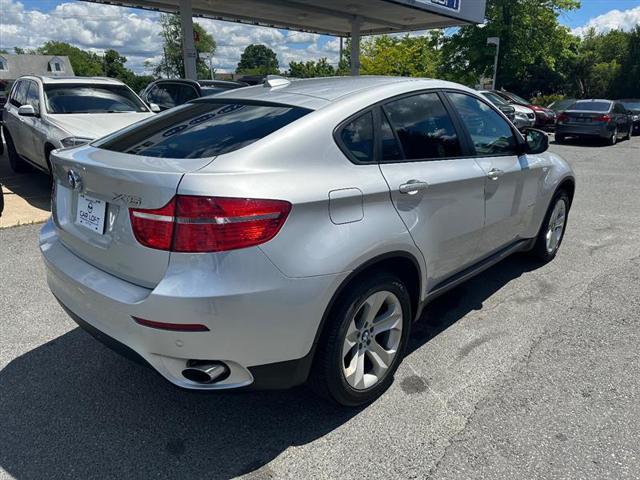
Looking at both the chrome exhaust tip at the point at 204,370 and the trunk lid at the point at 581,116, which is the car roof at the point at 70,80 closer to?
the chrome exhaust tip at the point at 204,370

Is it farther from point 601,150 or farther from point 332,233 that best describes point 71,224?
point 601,150

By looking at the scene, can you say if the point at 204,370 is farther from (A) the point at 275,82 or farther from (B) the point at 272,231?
(A) the point at 275,82

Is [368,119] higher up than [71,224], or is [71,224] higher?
[368,119]

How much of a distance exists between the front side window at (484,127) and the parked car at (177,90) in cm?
769

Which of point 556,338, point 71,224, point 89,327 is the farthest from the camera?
point 556,338

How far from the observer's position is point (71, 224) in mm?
2619

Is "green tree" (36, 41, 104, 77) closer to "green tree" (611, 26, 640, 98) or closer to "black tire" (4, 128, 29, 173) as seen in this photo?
"green tree" (611, 26, 640, 98)

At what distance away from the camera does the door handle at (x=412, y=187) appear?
105 inches

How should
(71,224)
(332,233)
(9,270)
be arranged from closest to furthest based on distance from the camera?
1. (332,233)
2. (71,224)
3. (9,270)

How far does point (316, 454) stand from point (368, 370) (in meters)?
0.55

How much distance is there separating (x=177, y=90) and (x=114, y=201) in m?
9.46

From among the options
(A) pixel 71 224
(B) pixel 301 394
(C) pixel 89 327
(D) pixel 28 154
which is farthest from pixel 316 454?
(D) pixel 28 154

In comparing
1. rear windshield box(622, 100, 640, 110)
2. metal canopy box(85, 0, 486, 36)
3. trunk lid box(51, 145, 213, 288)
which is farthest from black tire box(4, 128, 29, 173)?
rear windshield box(622, 100, 640, 110)

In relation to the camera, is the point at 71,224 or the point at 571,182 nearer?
the point at 71,224
